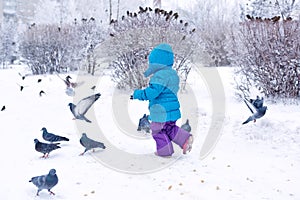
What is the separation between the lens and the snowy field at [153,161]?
11.4 feet

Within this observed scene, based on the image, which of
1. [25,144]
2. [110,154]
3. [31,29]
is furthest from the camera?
[31,29]

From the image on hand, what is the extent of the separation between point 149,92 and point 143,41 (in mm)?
4654

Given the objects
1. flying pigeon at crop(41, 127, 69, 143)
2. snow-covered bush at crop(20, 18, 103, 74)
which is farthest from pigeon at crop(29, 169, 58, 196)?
snow-covered bush at crop(20, 18, 103, 74)

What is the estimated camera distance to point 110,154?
4578 mm

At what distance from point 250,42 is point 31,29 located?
1138 cm

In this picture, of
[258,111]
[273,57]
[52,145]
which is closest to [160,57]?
[52,145]

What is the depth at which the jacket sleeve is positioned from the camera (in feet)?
14.0

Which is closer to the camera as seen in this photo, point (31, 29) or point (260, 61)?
point (260, 61)

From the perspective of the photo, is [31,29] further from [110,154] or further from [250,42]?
[110,154]

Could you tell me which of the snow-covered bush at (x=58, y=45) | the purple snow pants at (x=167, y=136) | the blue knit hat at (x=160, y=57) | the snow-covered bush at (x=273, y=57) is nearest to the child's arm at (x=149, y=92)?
the blue knit hat at (x=160, y=57)

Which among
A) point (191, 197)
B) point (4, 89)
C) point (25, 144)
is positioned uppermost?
point (191, 197)

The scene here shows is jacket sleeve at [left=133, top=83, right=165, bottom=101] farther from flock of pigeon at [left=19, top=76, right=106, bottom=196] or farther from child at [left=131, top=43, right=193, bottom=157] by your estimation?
flock of pigeon at [left=19, top=76, right=106, bottom=196]

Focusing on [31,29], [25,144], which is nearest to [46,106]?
[25,144]

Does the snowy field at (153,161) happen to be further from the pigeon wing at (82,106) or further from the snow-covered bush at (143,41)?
the snow-covered bush at (143,41)
